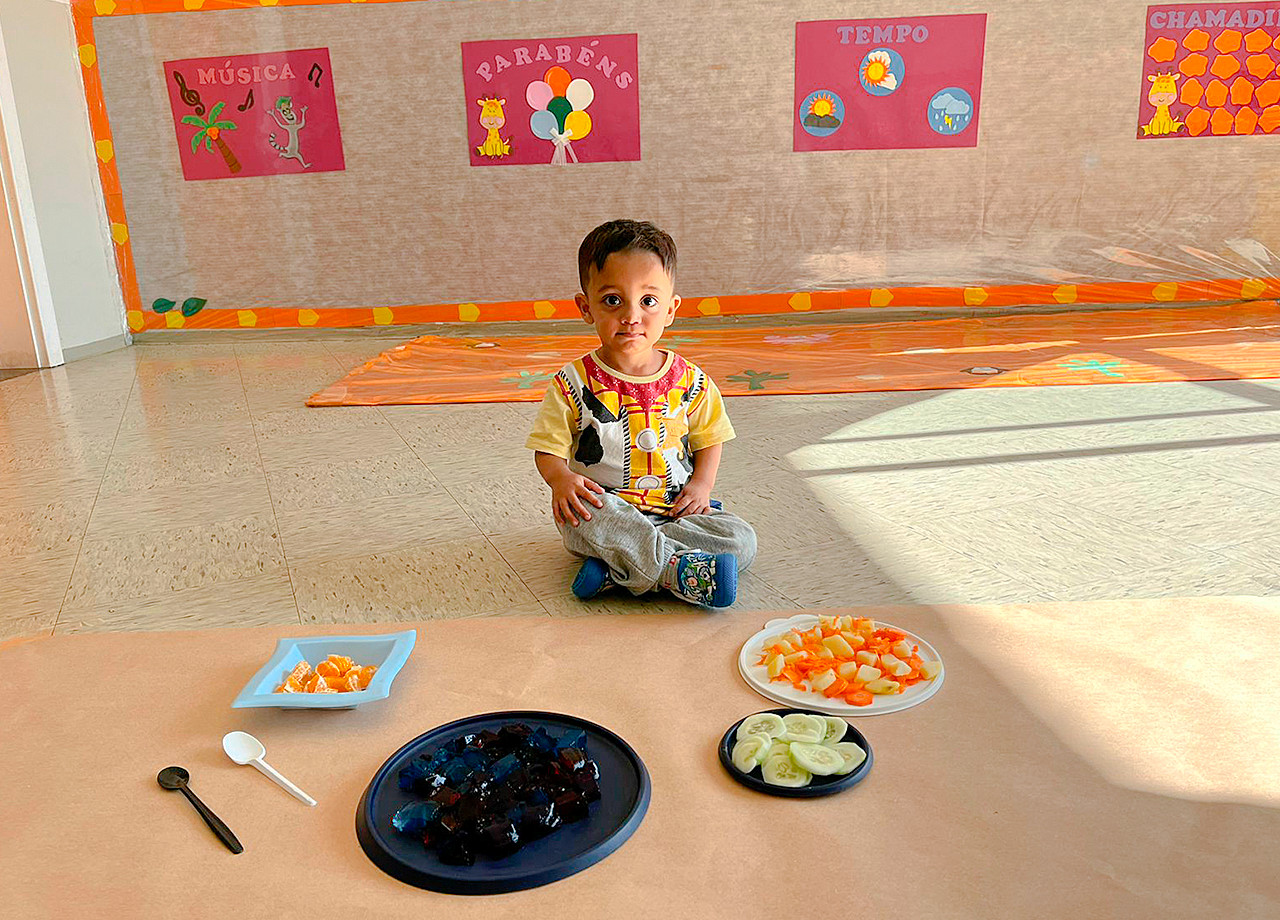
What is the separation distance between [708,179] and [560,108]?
0.70 metres

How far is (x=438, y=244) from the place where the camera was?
15.0 ft

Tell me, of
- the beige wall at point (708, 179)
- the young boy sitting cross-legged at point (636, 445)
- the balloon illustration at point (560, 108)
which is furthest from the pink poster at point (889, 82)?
the young boy sitting cross-legged at point (636, 445)

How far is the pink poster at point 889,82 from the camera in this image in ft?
13.9

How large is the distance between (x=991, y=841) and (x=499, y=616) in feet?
2.87

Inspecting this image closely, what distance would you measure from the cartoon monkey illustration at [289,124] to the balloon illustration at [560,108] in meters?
1.02

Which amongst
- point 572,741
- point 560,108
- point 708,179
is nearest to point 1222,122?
point 708,179

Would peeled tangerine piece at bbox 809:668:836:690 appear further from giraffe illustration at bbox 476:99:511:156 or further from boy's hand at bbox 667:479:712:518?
giraffe illustration at bbox 476:99:511:156

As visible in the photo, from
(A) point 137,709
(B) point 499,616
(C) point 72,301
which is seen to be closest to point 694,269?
(C) point 72,301

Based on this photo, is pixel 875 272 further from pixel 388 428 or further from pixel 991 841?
pixel 991 841

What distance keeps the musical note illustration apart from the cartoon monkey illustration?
312 mm

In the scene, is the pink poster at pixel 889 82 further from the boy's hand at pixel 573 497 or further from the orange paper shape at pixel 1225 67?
the boy's hand at pixel 573 497

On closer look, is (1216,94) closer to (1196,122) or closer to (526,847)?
(1196,122)

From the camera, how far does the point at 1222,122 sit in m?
4.28

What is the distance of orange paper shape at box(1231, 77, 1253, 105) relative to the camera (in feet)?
13.9
